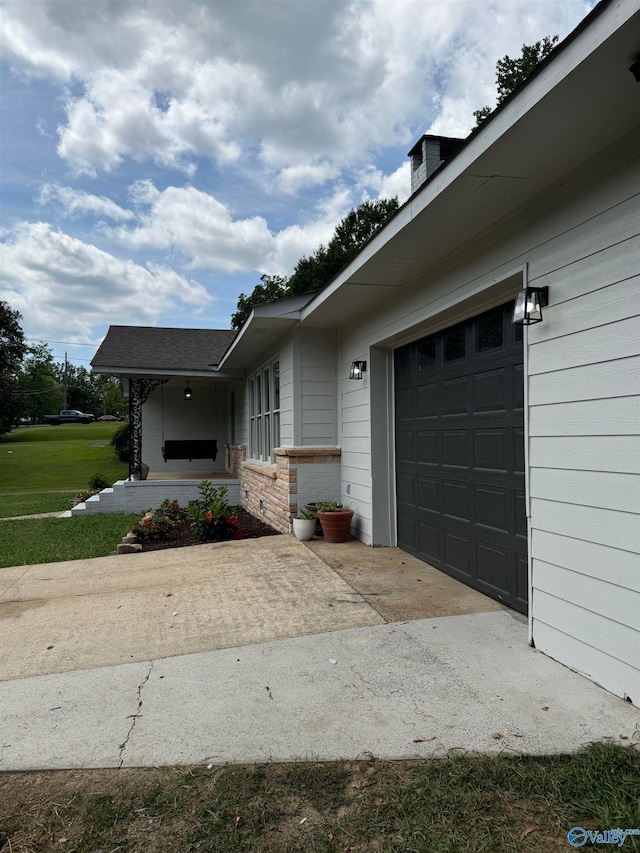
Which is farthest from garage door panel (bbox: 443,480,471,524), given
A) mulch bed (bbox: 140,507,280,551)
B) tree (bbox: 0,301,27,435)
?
tree (bbox: 0,301,27,435)

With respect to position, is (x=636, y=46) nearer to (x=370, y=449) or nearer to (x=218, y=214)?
(x=370, y=449)

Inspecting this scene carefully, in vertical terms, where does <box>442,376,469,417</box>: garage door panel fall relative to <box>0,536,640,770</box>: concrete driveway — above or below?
above

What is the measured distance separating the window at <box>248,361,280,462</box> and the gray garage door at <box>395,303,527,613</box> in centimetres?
297

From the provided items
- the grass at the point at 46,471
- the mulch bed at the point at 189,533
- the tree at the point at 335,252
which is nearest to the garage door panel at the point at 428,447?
the mulch bed at the point at 189,533

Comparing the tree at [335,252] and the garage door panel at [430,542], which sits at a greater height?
the tree at [335,252]

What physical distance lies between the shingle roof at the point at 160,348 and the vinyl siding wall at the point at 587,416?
697cm

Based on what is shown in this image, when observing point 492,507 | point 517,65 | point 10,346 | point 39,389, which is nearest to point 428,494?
point 492,507

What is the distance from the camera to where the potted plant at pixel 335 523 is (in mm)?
6082

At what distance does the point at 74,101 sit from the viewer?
8.30 m

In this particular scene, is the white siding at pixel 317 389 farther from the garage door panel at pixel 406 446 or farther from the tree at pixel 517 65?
the tree at pixel 517 65

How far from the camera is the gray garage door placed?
3.74 m

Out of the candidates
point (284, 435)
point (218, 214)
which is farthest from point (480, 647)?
point (218, 214)

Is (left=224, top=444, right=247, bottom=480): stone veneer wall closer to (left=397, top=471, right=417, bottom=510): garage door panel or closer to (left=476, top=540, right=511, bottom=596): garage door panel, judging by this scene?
(left=397, top=471, right=417, bottom=510): garage door panel

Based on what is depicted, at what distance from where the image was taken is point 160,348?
12383mm
